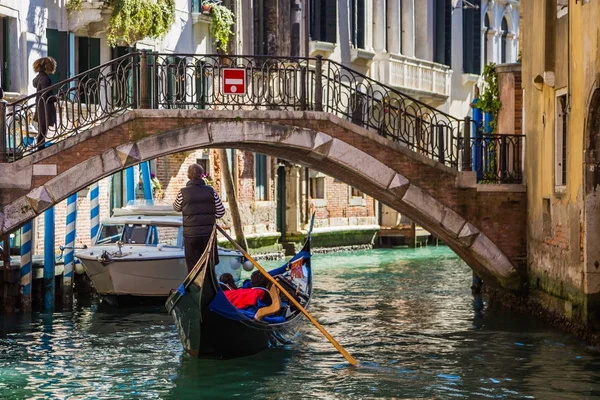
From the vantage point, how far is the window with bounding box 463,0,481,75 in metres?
29.7

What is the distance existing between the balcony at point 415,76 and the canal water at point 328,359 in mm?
11120

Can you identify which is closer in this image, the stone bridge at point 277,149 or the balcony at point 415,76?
the stone bridge at point 277,149

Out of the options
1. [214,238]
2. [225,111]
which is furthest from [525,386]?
[225,111]

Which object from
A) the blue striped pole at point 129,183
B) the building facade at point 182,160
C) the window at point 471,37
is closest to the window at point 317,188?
the building facade at point 182,160

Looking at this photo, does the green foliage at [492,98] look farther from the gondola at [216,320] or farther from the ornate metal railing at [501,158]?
the gondola at [216,320]

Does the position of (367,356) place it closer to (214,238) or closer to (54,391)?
(214,238)

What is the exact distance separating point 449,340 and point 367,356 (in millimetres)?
1215

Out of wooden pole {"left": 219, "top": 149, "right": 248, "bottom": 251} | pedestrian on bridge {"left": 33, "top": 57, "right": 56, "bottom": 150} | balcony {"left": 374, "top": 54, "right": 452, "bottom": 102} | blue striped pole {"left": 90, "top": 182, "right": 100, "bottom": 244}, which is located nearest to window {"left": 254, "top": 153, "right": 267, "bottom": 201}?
wooden pole {"left": 219, "top": 149, "right": 248, "bottom": 251}

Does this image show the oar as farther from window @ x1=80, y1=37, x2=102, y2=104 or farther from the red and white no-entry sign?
window @ x1=80, y1=37, x2=102, y2=104

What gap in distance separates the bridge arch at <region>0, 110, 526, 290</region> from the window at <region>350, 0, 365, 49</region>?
1122 centimetres

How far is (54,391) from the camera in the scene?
10.1 metres

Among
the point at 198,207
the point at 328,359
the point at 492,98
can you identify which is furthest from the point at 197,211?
the point at 492,98

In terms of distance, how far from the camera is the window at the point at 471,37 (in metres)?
29.7

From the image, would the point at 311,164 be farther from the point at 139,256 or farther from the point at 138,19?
the point at 138,19
